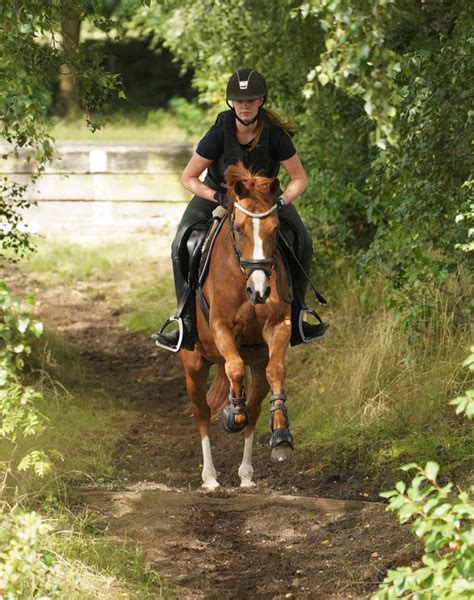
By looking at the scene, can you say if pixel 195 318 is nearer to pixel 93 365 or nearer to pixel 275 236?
pixel 275 236

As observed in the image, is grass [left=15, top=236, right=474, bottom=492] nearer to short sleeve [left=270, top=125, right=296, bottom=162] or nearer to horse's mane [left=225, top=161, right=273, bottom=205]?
short sleeve [left=270, top=125, right=296, bottom=162]

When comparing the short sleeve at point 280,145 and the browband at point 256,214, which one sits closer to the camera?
the browband at point 256,214

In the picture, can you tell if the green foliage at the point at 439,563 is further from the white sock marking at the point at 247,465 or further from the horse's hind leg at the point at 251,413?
the white sock marking at the point at 247,465

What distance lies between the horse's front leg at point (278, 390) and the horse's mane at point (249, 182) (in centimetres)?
85

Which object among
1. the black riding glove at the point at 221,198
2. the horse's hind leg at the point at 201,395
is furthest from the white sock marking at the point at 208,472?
the black riding glove at the point at 221,198

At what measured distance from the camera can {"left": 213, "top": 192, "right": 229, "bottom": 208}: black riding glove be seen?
301 inches

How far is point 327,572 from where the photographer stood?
656 cm

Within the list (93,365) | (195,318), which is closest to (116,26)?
(195,318)

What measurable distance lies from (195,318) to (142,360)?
15.4 ft

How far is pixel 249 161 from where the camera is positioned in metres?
7.79

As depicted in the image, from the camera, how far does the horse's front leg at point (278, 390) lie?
707 cm

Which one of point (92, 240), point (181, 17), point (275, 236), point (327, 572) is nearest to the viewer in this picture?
point (327, 572)

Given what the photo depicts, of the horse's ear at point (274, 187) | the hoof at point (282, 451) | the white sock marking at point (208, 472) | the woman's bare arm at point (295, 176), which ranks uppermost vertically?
the horse's ear at point (274, 187)

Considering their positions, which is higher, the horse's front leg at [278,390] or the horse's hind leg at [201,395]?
the horse's front leg at [278,390]
